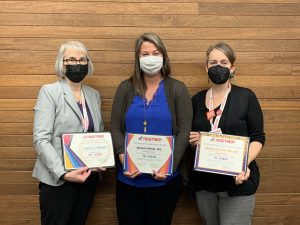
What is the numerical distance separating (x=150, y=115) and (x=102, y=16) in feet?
3.26

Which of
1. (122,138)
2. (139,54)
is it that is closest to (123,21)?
(139,54)

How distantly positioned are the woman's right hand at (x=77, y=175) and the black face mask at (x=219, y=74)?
948 mm

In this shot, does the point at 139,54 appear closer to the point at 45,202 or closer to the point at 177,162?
the point at 177,162

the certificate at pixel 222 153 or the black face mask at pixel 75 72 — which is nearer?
the certificate at pixel 222 153

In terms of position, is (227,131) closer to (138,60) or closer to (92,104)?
(138,60)

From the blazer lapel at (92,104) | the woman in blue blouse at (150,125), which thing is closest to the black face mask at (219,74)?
the woman in blue blouse at (150,125)

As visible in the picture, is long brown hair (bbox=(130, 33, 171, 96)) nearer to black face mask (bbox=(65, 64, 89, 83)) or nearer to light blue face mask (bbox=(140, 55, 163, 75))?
light blue face mask (bbox=(140, 55, 163, 75))

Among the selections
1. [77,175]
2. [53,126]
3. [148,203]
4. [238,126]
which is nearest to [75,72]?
[53,126]

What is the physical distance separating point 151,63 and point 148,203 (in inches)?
34.2

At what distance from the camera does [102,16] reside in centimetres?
253

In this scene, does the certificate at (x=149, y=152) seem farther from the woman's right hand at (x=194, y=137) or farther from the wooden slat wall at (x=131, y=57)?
the wooden slat wall at (x=131, y=57)

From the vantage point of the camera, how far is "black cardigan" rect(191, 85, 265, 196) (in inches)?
76.4

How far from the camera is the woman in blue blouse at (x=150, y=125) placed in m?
2.00

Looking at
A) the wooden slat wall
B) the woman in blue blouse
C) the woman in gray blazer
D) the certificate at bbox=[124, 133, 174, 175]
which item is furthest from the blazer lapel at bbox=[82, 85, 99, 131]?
the wooden slat wall
